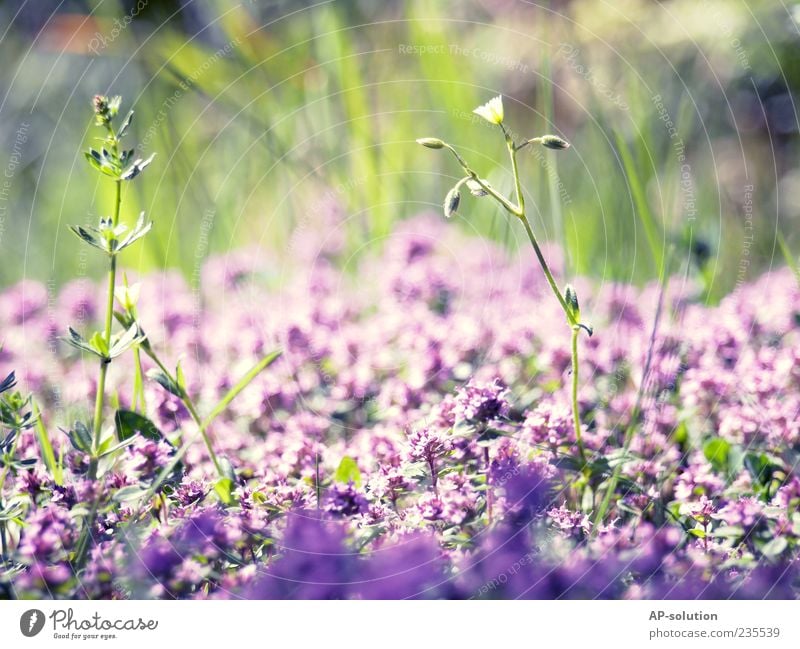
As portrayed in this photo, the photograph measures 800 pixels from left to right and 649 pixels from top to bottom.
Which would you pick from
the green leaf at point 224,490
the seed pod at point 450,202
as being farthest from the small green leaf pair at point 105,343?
the seed pod at point 450,202

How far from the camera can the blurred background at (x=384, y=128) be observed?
2479 mm

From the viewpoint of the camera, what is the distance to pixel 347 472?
4.10ft

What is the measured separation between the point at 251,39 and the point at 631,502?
231 centimetres

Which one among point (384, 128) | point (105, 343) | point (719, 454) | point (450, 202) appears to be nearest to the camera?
point (450, 202)

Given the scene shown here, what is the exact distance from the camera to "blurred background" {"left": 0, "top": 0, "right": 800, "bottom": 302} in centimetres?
248

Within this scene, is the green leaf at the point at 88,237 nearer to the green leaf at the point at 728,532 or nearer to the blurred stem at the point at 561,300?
the blurred stem at the point at 561,300

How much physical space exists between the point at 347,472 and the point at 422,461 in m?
0.12

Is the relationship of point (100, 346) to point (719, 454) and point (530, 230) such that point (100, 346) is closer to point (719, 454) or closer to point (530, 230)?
point (530, 230)

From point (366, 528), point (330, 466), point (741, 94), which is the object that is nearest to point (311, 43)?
point (741, 94)

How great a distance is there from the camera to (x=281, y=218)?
2803 mm

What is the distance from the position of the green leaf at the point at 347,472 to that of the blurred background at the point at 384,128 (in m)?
0.82

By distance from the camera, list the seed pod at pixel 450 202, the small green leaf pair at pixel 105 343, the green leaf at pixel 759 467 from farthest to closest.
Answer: the green leaf at pixel 759 467, the small green leaf pair at pixel 105 343, the seed pod at pixel 450 202

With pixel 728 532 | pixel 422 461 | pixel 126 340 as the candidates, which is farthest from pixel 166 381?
pixel 728 532
